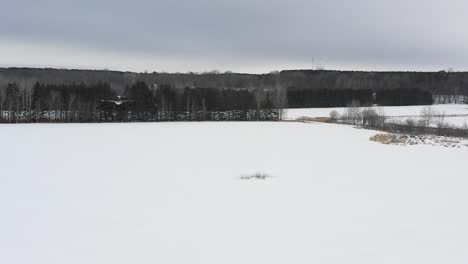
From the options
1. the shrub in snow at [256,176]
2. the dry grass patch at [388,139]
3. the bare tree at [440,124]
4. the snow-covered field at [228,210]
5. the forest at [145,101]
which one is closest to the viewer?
the snow-covered field at [228,210]

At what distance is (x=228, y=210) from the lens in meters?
10.3

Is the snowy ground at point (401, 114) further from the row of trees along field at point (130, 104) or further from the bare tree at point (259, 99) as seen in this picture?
the row of trees along field at point (130, 104)

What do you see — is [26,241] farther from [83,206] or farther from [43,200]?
[43,200]

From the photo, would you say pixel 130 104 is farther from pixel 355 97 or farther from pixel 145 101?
pixel 355 97

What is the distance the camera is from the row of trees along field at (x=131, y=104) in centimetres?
5425

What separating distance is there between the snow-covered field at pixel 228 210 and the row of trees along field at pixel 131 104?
3786 cm

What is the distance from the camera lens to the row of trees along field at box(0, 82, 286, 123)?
54250mm

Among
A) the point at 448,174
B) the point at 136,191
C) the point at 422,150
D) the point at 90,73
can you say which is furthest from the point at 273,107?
the point at 90,73

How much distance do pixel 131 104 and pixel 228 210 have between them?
162 ft

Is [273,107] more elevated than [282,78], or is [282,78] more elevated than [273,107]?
[282,78]

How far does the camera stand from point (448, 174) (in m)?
15.7

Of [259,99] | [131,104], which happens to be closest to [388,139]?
[259,99]

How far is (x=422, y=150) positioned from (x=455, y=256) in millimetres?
17732

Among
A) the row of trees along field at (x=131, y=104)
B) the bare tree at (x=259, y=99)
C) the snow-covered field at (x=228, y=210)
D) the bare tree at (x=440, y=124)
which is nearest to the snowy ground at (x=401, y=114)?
the bare tree at (x=259, y=99)
